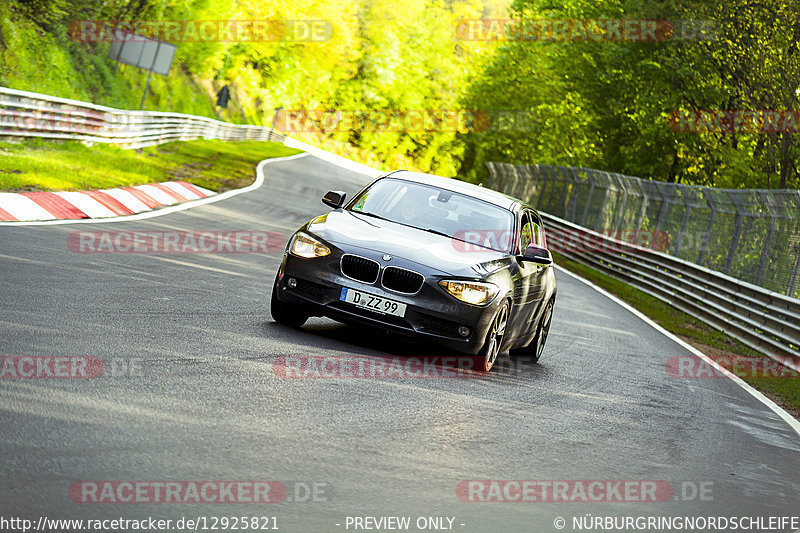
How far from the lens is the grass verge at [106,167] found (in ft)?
53.1

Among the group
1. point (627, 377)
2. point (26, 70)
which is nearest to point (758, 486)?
point (627, 377)

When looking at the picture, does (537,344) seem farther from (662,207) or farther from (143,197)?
(662,207)

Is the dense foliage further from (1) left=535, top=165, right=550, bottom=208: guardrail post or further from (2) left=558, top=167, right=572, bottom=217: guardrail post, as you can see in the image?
(2) left=558, top=167, right=572, bottom=217: guardrail post

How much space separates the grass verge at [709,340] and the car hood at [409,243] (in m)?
4.13

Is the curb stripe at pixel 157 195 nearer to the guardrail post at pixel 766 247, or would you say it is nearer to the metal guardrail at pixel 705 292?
the metal guardrail at pixel 705 292

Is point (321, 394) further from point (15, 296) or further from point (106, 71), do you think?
point (106, 71)

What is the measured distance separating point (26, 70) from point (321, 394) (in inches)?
993

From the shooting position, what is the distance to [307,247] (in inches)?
338

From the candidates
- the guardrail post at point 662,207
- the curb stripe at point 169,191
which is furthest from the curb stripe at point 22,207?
the guardrail post at point 662,207

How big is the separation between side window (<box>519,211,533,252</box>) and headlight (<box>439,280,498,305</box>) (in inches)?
56.9

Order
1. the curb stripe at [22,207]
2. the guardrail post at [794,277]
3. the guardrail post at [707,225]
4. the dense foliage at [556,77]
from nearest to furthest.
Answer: the curb stripe at [22,207] → the guardrail post at [794,277] → the guardrail post at [707,225] → the dense foliage at [556,77]

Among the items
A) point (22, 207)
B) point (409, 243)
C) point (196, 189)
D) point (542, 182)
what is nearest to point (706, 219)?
point (196, 189)

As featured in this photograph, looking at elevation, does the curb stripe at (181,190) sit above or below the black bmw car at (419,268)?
below

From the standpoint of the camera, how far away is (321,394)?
672 centimetres
